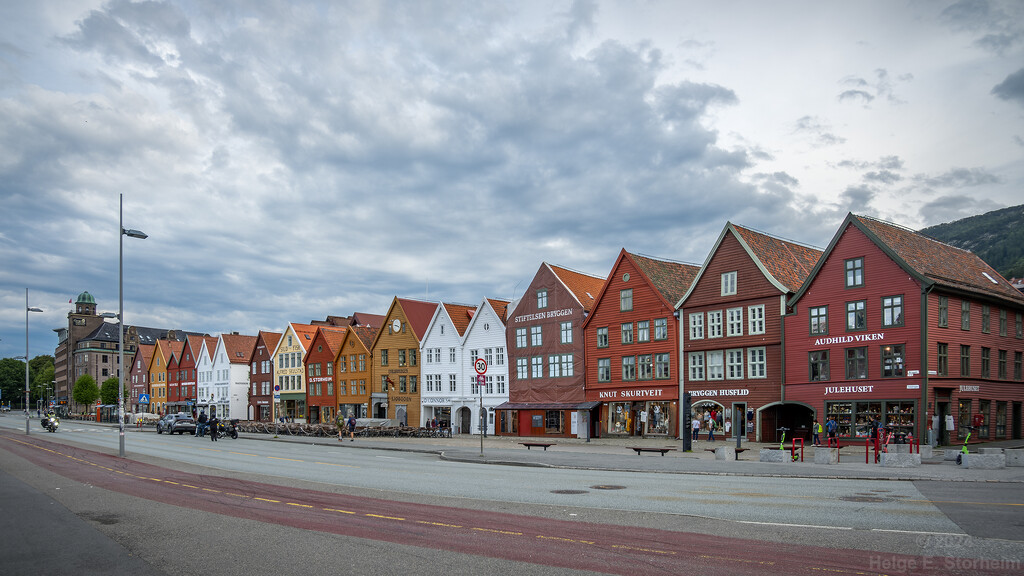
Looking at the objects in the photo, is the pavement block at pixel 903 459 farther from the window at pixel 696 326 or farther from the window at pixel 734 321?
the window at pixel 696 326

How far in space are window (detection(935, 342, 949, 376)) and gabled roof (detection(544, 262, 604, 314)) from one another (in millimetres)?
23160

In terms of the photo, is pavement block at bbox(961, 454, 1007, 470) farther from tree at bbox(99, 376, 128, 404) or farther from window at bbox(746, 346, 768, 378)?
tree at bbox(99, 376, 128, 404)

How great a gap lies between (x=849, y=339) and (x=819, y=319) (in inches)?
80.4

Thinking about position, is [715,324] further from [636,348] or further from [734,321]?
[636,348]

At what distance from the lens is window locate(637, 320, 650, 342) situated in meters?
50.2

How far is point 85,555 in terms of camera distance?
37.5 ft

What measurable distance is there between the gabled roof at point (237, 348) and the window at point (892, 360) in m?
81.3

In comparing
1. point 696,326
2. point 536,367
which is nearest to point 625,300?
point 696,326

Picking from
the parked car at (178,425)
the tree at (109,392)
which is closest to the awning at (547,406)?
the parked car at (178,425)

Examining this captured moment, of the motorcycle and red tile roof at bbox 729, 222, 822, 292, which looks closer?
red tile roof at bbox 729, 222, 822, 292

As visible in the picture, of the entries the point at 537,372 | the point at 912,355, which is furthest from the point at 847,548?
the point at 537,372

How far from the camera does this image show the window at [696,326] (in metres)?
46.9

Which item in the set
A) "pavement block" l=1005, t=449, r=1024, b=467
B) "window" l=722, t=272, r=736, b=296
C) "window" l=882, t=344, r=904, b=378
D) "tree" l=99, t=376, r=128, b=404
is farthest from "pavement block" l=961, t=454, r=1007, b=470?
"tree" l=99, t=376, r=128, b=404

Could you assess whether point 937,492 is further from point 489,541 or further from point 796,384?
point 796,384
